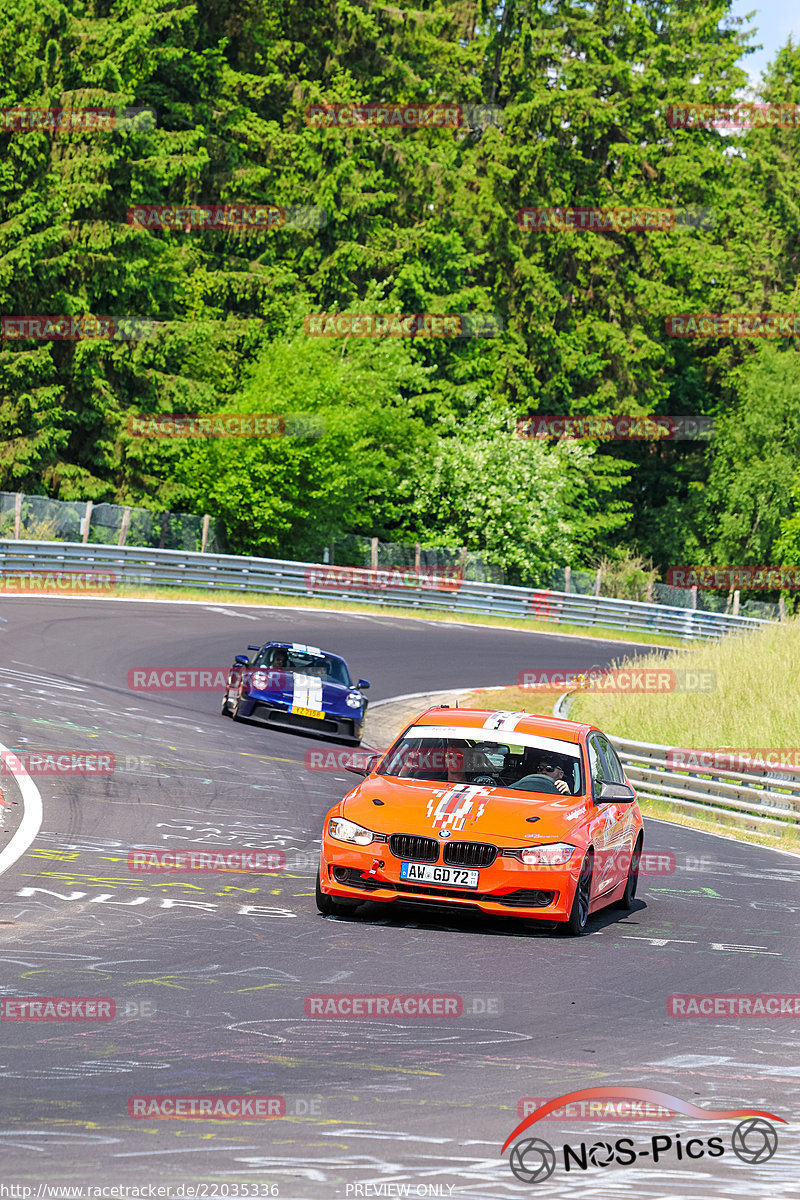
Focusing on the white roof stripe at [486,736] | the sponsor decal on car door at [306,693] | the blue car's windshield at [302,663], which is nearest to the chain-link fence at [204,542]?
the blue car's windshield at [302,663]

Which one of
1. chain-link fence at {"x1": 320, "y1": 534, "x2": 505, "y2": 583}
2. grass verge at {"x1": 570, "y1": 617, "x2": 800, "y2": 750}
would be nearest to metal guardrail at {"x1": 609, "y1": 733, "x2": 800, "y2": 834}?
grass verge at {"x1": 570, "y1": 617, "x2": 800, "y2": 750}

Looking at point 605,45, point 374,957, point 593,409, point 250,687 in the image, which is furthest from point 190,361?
point 374,957

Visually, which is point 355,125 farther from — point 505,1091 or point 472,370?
point 505,1091

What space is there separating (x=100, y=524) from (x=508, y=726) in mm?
31743

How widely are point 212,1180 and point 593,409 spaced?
65374 millimetres

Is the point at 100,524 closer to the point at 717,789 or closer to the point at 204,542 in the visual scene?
the point at 204,542

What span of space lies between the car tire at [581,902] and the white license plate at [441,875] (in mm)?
738

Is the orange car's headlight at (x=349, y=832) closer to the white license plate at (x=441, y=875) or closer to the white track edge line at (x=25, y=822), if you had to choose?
the white license plate at (x=441, y=875)

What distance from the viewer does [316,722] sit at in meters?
22.3

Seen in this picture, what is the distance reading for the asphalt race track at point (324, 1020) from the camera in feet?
17.6

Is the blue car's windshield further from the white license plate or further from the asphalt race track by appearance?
the white license plate

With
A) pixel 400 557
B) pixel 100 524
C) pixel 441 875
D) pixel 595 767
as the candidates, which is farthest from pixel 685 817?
pixel 400 557

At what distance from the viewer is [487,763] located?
38.0ft

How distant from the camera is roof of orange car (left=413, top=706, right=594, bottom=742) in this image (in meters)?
11.7
